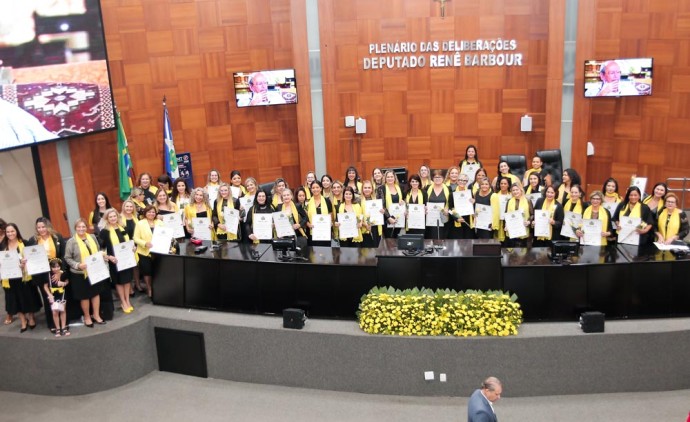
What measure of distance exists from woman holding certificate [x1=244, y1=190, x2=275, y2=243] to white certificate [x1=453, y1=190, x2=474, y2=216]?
7.96ft

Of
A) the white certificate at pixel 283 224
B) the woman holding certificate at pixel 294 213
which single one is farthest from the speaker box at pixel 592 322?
the woman holding certificate at pixel 294 213

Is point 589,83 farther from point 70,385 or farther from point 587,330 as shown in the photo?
point 70,385

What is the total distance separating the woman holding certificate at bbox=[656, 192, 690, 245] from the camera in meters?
7.70

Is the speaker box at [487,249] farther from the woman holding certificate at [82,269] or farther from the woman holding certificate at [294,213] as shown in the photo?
the woman holding certificate at [82,269]

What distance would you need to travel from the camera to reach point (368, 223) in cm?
866

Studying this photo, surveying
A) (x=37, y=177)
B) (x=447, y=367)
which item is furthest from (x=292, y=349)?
(x=37, y=177)

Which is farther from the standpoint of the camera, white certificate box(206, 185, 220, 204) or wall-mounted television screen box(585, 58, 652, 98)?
wall-mounted television screen box(585, 58, 652, 98)

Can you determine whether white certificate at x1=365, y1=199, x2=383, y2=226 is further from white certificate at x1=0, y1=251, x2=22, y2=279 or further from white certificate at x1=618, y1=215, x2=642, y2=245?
white certificate at x1=0, y1=251, x2=22, y2=279

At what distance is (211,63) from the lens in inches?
497

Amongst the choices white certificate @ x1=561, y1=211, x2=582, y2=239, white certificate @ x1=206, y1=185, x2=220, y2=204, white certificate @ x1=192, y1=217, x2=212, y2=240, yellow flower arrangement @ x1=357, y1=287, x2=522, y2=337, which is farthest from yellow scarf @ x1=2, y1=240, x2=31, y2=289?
white certificate @ x1=561, y1=211, x2=582, y2=239

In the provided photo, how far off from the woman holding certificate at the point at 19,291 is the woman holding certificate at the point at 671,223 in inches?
285

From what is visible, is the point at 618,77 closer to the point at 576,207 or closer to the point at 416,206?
the point at 576,207

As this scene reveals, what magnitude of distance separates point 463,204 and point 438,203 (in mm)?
330

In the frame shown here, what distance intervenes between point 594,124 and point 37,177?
973cm
